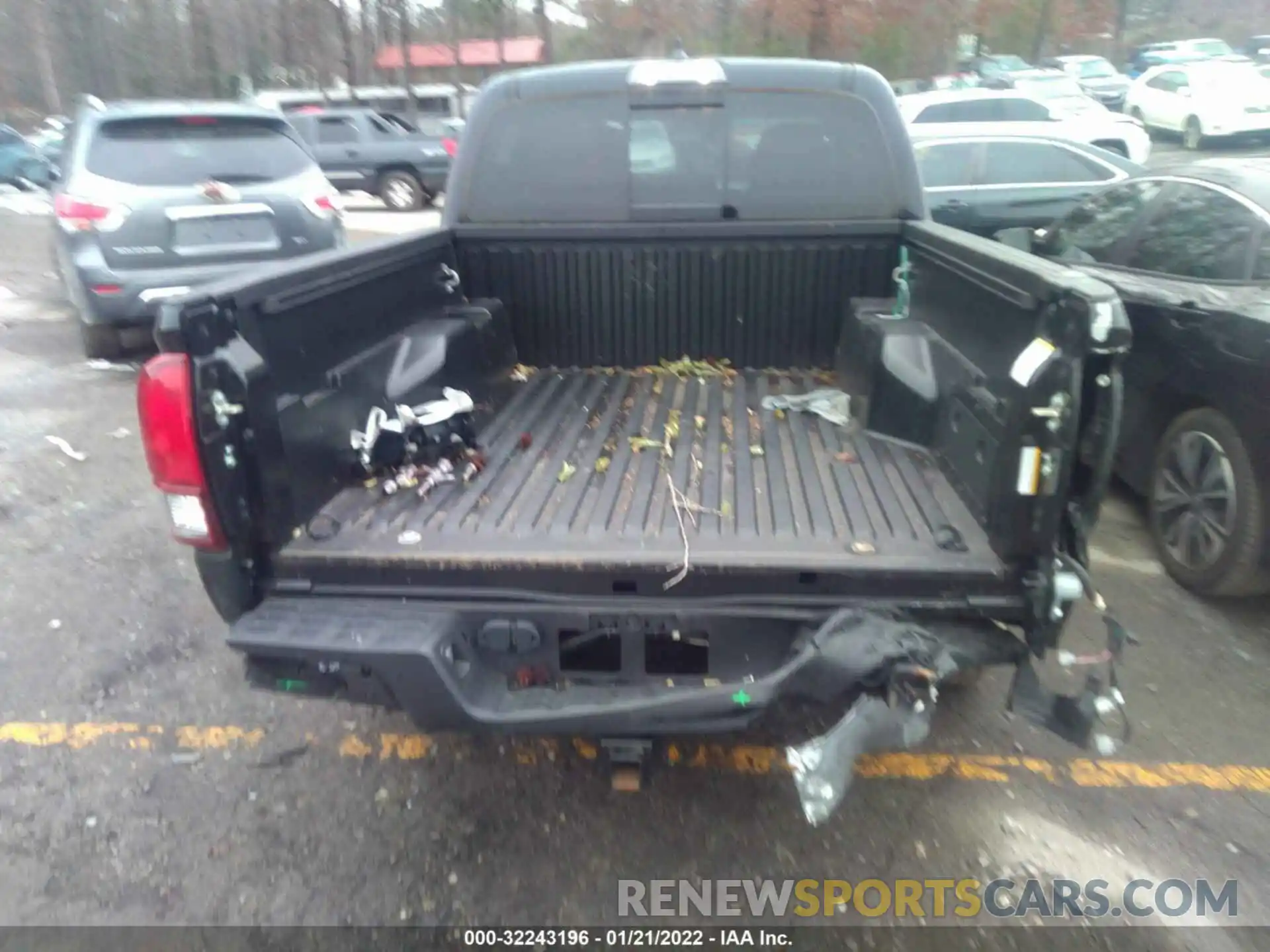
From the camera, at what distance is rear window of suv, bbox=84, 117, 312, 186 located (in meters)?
7.53

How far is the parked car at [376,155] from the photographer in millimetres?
18016

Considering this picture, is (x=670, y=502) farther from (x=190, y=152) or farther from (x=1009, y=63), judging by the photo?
(x=1009, y=63)

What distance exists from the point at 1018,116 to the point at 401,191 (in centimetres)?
1115

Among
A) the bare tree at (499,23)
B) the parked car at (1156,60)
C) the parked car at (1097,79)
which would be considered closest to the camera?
the parked car at (1097,79)

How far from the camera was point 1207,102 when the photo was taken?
71.9 ft

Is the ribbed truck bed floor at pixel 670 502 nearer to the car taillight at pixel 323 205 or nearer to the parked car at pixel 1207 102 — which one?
the car taillight at pixel 323 205

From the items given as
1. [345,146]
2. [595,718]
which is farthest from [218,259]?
[345,146]

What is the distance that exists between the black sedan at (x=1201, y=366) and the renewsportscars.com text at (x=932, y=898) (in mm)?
1834

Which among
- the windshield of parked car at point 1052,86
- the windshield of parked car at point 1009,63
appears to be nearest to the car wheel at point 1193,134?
the windshield of parked car at point 1052,86

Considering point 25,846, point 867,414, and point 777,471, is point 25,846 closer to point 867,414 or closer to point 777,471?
point 777,471

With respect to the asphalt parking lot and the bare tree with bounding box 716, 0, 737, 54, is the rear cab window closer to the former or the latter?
the asphalt parking lot

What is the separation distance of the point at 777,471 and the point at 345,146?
1708 cm

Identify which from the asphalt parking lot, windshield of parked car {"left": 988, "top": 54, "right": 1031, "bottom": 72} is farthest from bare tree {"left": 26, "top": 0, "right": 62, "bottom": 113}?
the asphalt parking lot

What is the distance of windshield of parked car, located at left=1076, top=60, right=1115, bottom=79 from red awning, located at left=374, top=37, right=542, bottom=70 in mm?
21347
